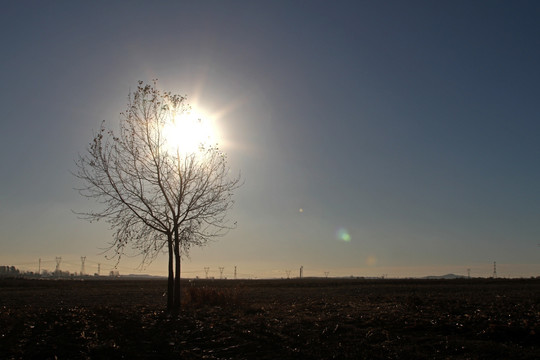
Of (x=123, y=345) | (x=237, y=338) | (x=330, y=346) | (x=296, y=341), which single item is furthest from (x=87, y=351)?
(x=330, y=346)

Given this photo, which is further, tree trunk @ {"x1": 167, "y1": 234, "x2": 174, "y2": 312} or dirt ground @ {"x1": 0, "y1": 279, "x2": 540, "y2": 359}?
tree trunk @ {"x1": 167, "y1": 234, "x2": 174, "y2": 312}

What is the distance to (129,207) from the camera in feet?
77.4

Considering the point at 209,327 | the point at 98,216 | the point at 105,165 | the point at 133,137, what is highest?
the point at 133,137

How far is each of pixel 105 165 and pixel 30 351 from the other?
12.6m

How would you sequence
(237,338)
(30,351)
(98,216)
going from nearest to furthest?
(30,351)
(237,338)
(98,216)

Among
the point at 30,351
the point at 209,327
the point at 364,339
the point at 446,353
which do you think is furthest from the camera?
the point at 209,327

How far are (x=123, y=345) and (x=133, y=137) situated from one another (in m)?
12.8

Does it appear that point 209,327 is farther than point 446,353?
Yes

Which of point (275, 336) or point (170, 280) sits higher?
point (170, 280)

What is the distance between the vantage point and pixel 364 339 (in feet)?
44.0

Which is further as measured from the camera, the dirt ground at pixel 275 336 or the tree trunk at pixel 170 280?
the tree trunk at pixel 170 280

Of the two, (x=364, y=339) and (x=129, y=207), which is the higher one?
(x=129, y=207)

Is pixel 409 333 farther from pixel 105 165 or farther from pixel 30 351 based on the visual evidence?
pixel 105 165

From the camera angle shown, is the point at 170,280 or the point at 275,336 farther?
the point at 170,280
